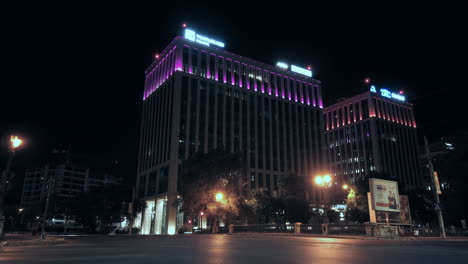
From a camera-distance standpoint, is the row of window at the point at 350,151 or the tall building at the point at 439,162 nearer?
the tall building at the point at 439,162

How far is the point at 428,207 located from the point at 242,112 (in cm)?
4764

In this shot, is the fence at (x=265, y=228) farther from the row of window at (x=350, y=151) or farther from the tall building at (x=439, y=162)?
the row of window at (x=350, y=151)

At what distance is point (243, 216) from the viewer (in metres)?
53.3

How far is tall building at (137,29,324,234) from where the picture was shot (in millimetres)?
77375

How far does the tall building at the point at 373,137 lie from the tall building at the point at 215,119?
32249 millimetres

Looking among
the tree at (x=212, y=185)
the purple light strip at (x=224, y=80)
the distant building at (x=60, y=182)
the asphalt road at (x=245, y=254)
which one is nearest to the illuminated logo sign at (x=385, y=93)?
the purple light strip at (x=224, y=80)

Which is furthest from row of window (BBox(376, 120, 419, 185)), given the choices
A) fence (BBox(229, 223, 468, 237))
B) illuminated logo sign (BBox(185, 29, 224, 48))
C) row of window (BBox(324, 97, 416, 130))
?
fence (BBox(229, 223, 468, 237))

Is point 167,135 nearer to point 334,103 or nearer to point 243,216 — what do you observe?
point 243,216

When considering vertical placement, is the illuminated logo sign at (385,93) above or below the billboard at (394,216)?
above

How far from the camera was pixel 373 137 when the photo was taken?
12338cm

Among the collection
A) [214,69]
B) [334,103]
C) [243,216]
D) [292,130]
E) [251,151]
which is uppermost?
[334,103]

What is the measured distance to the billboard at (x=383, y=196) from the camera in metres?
33.1

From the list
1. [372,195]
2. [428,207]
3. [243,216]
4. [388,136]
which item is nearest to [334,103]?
[388,136]

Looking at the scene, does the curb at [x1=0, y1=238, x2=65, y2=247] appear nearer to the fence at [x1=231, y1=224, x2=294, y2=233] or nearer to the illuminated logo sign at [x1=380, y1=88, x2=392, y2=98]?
the fence at [x1=231, y1=224, x2=294, y2=233]
